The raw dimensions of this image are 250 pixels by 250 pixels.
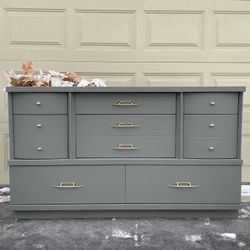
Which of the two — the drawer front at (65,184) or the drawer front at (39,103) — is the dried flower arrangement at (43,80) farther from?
the drawer front at (65,184)

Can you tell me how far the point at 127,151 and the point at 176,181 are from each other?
0.37 metres

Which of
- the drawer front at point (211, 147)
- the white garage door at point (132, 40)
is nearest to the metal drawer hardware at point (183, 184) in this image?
the drawer front at point (211, 147)

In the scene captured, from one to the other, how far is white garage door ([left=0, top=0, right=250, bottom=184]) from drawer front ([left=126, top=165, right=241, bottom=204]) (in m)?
0.88

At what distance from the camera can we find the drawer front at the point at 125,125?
194 centimetres

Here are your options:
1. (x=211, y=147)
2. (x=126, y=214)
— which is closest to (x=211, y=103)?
(x=211, y=147)

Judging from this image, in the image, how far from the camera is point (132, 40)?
8.19 ft

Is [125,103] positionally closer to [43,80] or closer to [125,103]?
[125,103]

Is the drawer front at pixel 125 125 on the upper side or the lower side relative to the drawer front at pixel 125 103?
lower

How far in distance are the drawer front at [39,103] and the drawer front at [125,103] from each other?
108mm

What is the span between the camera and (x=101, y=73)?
8.21ft

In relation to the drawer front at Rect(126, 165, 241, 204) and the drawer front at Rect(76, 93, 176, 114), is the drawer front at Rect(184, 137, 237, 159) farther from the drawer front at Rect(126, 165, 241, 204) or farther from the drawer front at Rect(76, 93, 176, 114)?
the drawer front at Rect(76, 93, 176, 114)

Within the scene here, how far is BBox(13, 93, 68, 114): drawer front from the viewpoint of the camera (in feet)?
6.22

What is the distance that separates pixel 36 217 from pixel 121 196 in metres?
0.59

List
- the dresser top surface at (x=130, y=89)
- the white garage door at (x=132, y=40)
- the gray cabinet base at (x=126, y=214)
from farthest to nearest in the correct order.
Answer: the white garage door at (x=132, y=40) < the gray cabinet base at (x=126, y=214) < the dresser top surface at (x=130, y=89)
